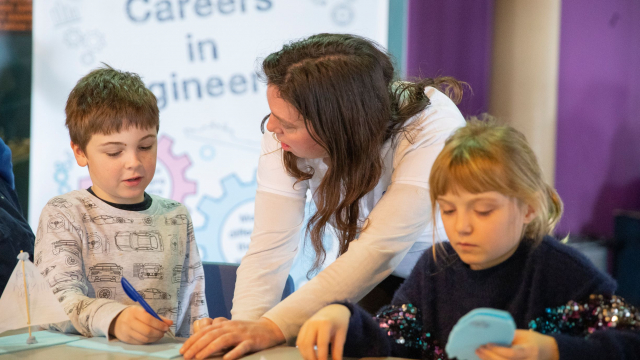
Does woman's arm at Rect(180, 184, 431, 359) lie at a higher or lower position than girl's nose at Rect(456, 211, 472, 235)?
lower

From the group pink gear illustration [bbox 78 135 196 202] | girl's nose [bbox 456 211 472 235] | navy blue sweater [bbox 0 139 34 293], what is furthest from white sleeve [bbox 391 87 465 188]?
pink gear illustration [bbox 78 135 196 202]

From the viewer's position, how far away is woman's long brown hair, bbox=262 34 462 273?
1.11 m

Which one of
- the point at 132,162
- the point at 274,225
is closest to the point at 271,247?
the point at 274,225

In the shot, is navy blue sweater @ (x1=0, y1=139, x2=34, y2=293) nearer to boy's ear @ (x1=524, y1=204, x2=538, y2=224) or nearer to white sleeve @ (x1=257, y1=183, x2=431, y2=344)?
white sleeve @ (x1=257, y1=183, x2=431, y2=344)

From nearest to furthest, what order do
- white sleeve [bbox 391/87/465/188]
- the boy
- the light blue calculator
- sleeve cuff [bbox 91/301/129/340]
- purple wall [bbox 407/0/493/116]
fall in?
the light blue calculator < sleeve cuff [bbox 91/301/129/340] < white sleeve [bbox 391/87/465/188] < the boy < purple wall [bbox 407/0/493/116]

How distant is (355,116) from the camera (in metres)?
1.12

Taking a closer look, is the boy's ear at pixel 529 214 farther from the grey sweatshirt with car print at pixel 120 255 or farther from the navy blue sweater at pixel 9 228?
the navy blue sweater at pixel 9 228

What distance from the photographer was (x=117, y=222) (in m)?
1.31

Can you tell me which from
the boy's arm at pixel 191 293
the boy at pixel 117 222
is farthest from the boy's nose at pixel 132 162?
the boy's arm at pixel 191 293

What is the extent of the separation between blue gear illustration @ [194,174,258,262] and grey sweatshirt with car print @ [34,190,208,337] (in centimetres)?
120

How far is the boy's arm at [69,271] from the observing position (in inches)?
41.7

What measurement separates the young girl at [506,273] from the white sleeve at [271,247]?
0.35m

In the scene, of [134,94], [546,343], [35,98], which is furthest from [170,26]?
[546,343]

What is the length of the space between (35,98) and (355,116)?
2.06m
